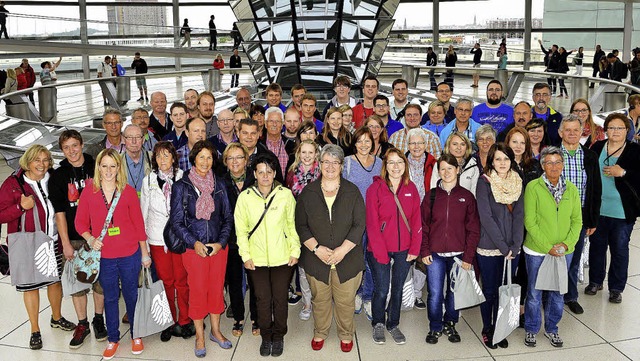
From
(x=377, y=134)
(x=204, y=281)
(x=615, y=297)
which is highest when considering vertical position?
(x=377, y=134)

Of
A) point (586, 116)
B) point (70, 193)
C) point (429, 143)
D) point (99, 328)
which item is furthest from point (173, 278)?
point (586, 116)

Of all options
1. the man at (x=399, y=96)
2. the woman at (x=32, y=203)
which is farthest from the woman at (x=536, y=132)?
the woman at (x=32, y=203)

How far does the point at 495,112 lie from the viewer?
A: 7.49 metres

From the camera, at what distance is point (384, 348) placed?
508cm

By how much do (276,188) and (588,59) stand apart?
3494 cm

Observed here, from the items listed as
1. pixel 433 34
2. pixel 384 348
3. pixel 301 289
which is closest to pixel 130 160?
pixel 301 289

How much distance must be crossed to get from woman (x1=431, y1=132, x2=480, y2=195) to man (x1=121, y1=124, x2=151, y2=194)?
2660 mm

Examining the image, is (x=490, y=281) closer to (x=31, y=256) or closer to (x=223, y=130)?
(x=223, y=130)

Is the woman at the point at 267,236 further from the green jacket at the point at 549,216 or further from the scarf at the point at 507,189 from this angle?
the green jacket at the point at 549,216

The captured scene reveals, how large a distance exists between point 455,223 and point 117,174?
280cm

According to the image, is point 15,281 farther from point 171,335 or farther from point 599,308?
point 599,308

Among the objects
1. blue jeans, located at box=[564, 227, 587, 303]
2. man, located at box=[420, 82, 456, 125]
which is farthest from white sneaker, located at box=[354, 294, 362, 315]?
man, located at box=[420, 82, 456, 125]

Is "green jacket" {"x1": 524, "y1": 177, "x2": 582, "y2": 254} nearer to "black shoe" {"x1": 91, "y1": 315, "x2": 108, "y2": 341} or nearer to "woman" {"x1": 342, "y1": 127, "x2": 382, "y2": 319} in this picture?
"woman" {"x1": 342, "y1": 127, "x2": 382, "y2": 319}

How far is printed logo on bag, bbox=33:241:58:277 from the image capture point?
4.98 metres
